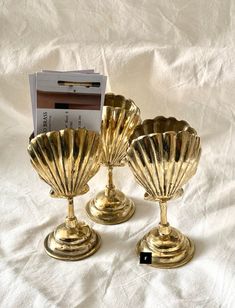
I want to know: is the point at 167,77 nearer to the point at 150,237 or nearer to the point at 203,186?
the point at 203,186

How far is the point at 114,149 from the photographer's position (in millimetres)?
936

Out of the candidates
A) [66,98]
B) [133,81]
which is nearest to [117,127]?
[66,98]

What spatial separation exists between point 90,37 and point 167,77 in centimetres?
18

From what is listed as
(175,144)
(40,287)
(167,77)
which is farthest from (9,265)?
(167,77)

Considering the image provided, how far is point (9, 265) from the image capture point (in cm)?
88

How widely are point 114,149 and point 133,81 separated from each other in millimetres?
262

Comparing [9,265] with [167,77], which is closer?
[9,265]

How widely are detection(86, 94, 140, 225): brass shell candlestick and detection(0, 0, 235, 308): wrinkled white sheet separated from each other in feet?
0.08

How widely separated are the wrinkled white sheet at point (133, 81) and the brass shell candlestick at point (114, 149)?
0.02 metres

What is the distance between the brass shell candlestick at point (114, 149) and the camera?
3.04 feet

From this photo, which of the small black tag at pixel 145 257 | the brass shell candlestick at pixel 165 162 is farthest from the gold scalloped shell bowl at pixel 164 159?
the small black tag at pixel 145 257

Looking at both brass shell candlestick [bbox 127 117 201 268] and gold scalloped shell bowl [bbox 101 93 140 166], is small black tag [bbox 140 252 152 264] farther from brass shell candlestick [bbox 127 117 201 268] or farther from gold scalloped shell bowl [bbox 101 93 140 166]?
gold scalloped shell bowl [bbox 101 93 140 166]

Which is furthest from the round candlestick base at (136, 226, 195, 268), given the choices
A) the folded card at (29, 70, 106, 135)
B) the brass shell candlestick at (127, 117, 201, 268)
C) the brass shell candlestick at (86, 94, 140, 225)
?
the folded card at (29, 70, 106, 135)

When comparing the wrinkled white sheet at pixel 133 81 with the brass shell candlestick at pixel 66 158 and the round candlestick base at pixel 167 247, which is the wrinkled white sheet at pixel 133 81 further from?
the brass shell candlestick at pixel 66 158
